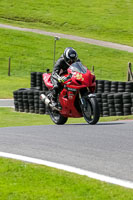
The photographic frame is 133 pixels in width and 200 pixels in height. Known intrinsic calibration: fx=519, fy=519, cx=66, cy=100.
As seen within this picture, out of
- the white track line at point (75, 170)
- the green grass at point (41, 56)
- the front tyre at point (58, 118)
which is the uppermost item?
the white track line at point (75, 170)

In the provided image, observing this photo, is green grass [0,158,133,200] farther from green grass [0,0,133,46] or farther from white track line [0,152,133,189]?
green grass [0,0,133,46]

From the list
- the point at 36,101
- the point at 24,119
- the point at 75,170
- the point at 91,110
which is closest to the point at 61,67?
the point at 91,110

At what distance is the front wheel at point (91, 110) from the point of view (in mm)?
12344

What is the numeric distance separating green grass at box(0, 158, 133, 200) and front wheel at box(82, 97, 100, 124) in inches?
212

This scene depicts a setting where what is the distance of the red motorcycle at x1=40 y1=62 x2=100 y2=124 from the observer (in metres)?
12.6

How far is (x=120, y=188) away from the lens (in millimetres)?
5961

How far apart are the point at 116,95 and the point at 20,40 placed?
37.5 meters

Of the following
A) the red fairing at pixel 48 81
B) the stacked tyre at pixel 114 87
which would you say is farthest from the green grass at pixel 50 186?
the stacked tyre at pixel 114 87

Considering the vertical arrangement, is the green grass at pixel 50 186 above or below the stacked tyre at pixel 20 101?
above

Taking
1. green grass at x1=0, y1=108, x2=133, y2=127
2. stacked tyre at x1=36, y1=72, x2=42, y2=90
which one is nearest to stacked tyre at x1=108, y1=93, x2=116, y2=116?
green grass at x1=0, y1=108, x2=133, y2=127

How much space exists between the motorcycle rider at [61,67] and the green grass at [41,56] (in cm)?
2443

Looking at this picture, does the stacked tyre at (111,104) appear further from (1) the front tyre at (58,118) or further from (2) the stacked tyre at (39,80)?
(2) the stacked tyre at (39,80)

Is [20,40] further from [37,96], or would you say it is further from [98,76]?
[37,96]

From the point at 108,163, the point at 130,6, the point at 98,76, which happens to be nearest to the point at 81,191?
the point at 108,163
